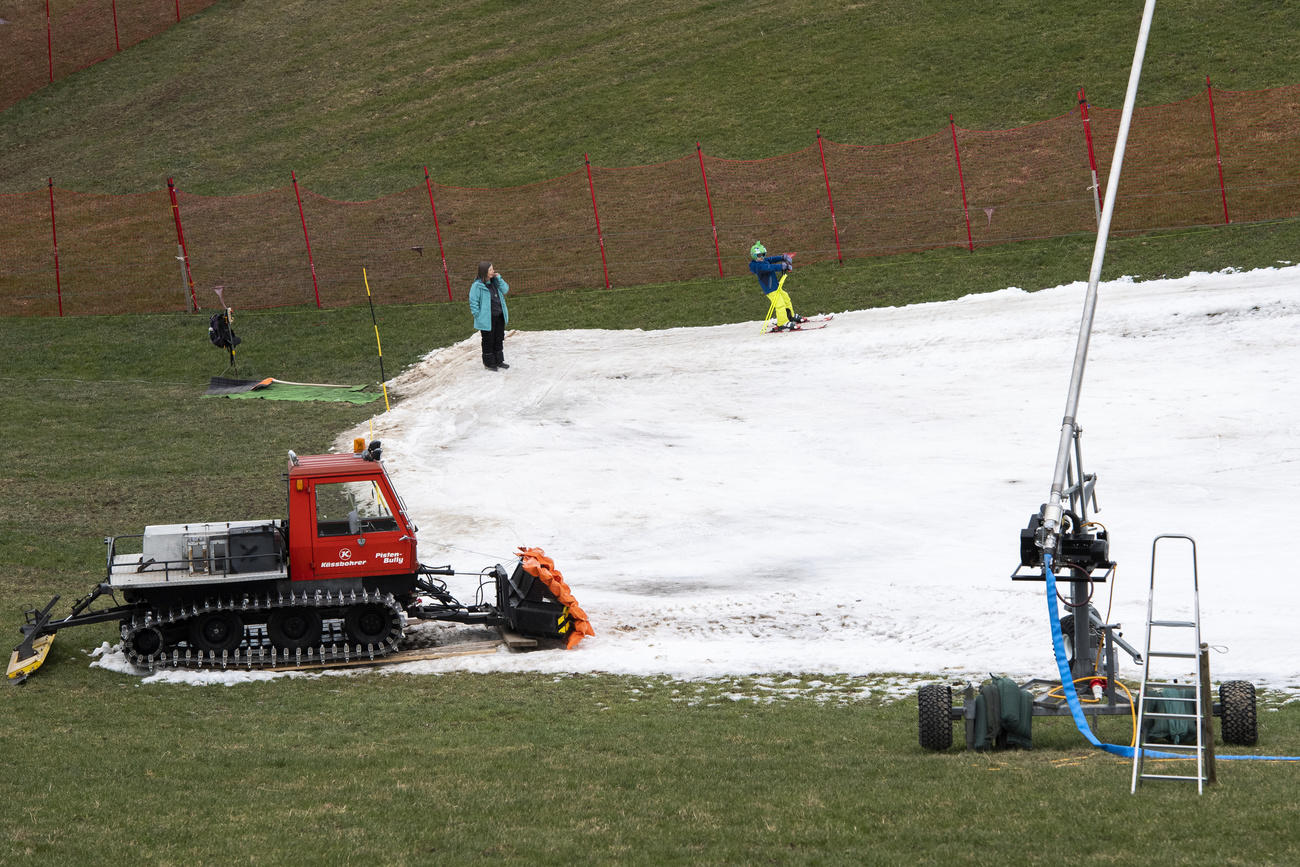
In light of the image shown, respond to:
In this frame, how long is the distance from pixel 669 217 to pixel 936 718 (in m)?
27.0

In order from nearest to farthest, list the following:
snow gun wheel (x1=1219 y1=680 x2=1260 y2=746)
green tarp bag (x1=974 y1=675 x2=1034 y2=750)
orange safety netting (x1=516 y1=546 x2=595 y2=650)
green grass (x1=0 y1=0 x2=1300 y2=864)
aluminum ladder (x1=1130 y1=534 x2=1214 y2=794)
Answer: green grass (x1=0 y1=0 x2=1300 y2=864), aluminum ladder (x1=1130 y1=534 x2=1214 y2=794), snow gun wheel (x1=1219 y1=680 x2=1260 y2=746), green tarp bag (x1=974 y1=675 x2=1034 y2=750), orange safety netting (x1=516 y1=546 x2=595 y2=650)

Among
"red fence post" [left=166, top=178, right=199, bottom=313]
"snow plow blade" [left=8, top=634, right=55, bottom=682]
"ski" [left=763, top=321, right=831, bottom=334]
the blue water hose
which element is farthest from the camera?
"red fence post" [left=166, top=178, right=199, bottom=313]

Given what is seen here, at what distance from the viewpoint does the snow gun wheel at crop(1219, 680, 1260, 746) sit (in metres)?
10.7

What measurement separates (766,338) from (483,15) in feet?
124

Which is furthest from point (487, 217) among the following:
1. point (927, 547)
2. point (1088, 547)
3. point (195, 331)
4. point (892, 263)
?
point (1088, 547)

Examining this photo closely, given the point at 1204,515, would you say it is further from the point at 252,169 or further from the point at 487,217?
the point at 252,169

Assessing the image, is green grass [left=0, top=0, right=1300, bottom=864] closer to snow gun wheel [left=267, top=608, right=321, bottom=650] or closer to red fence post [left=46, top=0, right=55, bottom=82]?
snow gun wheel [left=267, top=608, right=321, bottom=650]

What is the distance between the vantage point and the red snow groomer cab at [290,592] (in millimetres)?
14844

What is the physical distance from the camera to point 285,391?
29047mm

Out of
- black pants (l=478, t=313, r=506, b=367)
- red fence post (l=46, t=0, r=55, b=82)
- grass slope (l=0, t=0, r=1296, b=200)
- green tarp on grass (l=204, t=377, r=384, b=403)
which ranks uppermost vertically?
red fence post (l=46, t=0, r=55, b=82)

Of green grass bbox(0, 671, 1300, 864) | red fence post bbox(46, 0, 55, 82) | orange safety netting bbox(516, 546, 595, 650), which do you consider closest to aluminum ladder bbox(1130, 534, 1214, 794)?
green grass bbox(0, 671, 1300, 864)

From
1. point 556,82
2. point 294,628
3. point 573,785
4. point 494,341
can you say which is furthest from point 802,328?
point 556,82

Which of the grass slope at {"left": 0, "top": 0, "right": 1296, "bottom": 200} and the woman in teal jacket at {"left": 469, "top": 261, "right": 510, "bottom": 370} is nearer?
the woman in teal jacket at {"left": 469, "top": 261, "right": 510, "bottom": 370}

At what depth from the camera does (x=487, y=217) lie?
1501 inches
